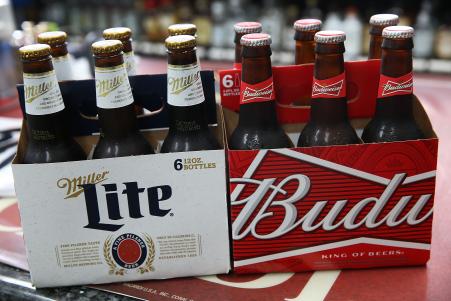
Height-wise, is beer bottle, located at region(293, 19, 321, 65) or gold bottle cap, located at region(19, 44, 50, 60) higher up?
gold bottle cap, located at region(19, 44, 50, 60)

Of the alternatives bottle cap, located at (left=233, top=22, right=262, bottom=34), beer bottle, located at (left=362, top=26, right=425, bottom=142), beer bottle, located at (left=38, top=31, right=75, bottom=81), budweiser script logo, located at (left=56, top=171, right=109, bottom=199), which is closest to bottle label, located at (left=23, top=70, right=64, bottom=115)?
budweiser script logo, located at (left=56, top=171, right=109, bottom=199)

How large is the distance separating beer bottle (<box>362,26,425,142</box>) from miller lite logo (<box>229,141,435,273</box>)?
10 centimetres

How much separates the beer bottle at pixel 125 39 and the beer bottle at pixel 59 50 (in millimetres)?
110

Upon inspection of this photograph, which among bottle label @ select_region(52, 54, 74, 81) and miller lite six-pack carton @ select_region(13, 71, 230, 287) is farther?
bottle label @ select_region(52, 54, 74, 81)

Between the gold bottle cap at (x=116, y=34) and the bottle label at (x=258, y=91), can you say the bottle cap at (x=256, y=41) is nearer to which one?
the bottle label at (x=258, y=91)

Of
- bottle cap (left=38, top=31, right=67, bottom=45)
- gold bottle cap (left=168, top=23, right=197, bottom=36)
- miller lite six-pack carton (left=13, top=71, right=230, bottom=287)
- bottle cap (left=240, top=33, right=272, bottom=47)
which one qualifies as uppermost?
bottle cap (left=240, top=33, right=272, bottom=47)

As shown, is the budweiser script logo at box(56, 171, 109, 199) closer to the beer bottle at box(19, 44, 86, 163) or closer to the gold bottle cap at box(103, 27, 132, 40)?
the beer bottle at box(19, 44, 86, 163)

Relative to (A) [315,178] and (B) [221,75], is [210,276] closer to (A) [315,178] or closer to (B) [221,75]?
(A) [315,178]

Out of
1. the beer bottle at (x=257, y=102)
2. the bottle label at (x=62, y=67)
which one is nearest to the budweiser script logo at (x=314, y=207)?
the beer bottle at (x=257, y=102)

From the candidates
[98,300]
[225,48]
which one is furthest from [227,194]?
[225,48]

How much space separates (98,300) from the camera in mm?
966

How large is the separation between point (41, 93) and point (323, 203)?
51 centimetres

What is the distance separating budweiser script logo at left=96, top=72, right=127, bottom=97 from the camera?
3.00 feet

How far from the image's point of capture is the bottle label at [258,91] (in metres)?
0.96
